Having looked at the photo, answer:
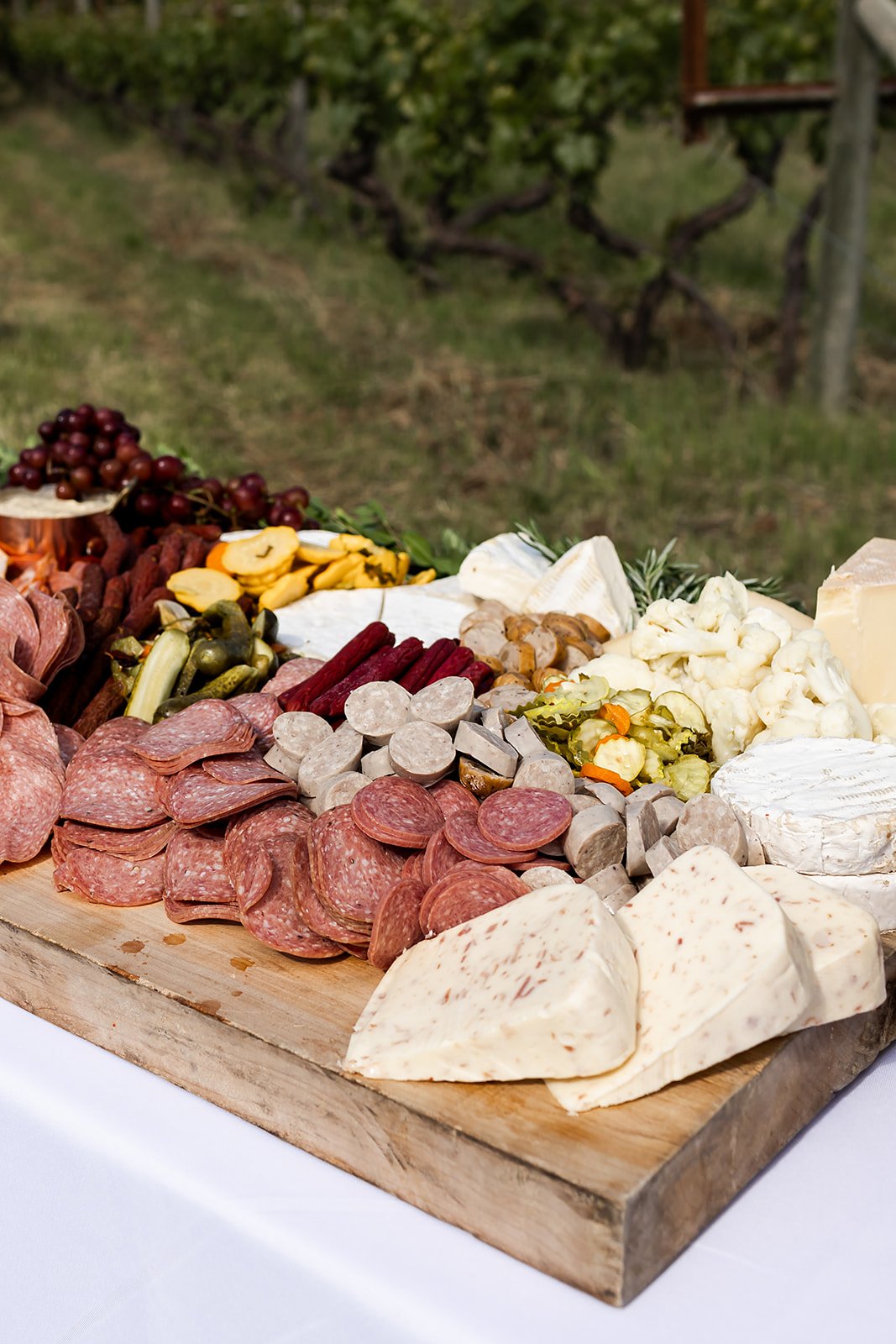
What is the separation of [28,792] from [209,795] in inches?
12.4

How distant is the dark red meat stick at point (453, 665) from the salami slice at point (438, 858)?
42 centimetres

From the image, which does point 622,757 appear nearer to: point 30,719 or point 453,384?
point 30,719

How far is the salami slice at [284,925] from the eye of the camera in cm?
150

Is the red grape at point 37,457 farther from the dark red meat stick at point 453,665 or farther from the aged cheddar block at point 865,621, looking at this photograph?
the aged cheddar block at point 865,621

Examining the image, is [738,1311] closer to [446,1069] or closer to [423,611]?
[446,1069]

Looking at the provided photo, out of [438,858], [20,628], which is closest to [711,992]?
[438,858]

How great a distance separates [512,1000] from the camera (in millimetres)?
1238

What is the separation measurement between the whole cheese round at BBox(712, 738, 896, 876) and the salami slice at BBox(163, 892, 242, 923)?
0.65 metres

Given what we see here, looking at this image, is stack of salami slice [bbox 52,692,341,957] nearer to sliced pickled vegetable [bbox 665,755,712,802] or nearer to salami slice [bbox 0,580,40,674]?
salami slice [bbox 0,580,40,674]

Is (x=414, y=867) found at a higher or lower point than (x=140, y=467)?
lower

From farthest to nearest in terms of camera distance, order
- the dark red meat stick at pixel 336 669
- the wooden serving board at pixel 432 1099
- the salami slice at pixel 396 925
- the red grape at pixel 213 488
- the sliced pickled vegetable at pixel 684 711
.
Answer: the red grape at pixel 213 488 < the dark red meat stick at pixel 336 669 < the sliced pickled vegetable at pixel 684 711 < the salami slice at pixel 396 925 < the wooden serving board at pixel 432 1099

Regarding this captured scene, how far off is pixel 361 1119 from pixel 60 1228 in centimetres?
43

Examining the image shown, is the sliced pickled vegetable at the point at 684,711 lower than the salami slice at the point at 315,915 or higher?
higher

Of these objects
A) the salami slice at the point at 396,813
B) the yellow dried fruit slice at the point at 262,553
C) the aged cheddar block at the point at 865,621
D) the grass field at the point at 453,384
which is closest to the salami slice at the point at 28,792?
the salami slice at the point at 396,813
